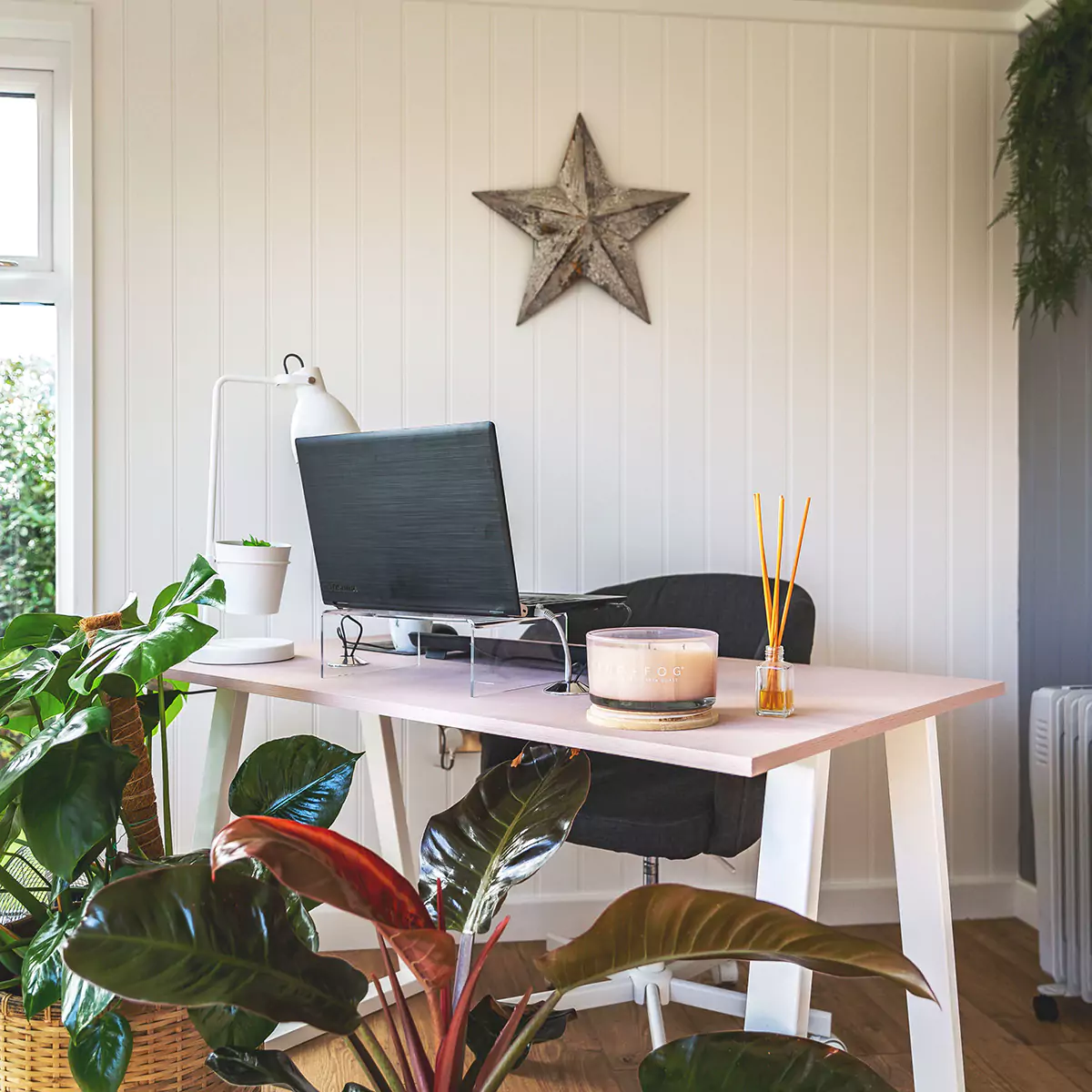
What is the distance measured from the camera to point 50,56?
8.34 ft

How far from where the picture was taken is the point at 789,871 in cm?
130

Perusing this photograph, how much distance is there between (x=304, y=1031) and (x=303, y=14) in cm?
228

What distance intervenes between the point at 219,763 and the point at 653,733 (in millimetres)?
1130

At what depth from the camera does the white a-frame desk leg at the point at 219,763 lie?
2.08m

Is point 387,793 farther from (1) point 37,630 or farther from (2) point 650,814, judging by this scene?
(1) point 37,630

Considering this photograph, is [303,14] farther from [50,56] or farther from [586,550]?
[586,550]

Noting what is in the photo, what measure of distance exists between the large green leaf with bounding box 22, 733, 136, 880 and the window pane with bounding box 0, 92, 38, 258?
69.3 inches

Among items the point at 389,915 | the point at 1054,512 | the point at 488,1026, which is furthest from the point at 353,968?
the point at 1054,512

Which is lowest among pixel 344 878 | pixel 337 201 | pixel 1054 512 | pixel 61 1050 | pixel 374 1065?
pixel 61 1050

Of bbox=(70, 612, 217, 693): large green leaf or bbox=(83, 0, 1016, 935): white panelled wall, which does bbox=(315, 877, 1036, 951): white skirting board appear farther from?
bbox=(70, 612, 217, 693): large green leaf

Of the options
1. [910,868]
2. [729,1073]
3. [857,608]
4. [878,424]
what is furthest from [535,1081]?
[878,424]

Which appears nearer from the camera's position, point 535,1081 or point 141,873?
point 141,873

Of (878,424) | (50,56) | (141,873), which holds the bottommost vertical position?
(141,873)

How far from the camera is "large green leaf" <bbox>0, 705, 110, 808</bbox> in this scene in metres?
1.22
